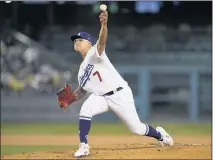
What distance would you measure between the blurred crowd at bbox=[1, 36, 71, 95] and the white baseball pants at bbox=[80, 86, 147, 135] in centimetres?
1050

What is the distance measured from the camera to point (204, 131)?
12.2m

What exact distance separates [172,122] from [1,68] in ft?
17.6

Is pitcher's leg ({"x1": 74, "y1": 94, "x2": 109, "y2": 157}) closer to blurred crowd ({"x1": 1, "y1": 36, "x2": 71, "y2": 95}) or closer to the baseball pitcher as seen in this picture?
the baseball pitcher

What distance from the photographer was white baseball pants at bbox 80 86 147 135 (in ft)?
13.9

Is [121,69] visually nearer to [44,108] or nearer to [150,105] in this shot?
[150,105]

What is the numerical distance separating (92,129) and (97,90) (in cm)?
888

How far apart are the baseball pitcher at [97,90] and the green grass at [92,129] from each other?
290 inches

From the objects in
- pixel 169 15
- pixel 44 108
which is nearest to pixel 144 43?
pixel 169 15

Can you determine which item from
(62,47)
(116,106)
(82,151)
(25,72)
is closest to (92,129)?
(25,72)

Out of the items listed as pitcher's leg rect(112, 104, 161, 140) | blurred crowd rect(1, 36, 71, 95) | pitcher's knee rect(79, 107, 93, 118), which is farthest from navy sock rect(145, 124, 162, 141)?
blurred crowd rect(1, 36, 71, 95)

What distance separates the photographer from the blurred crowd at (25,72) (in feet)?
49.0

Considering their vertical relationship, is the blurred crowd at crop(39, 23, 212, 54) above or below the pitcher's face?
above

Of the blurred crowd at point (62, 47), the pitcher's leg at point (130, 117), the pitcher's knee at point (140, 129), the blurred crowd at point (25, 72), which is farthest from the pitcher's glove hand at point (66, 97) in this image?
the blurred crowd at point (25, 72)

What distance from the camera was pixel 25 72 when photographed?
50.3 feet
